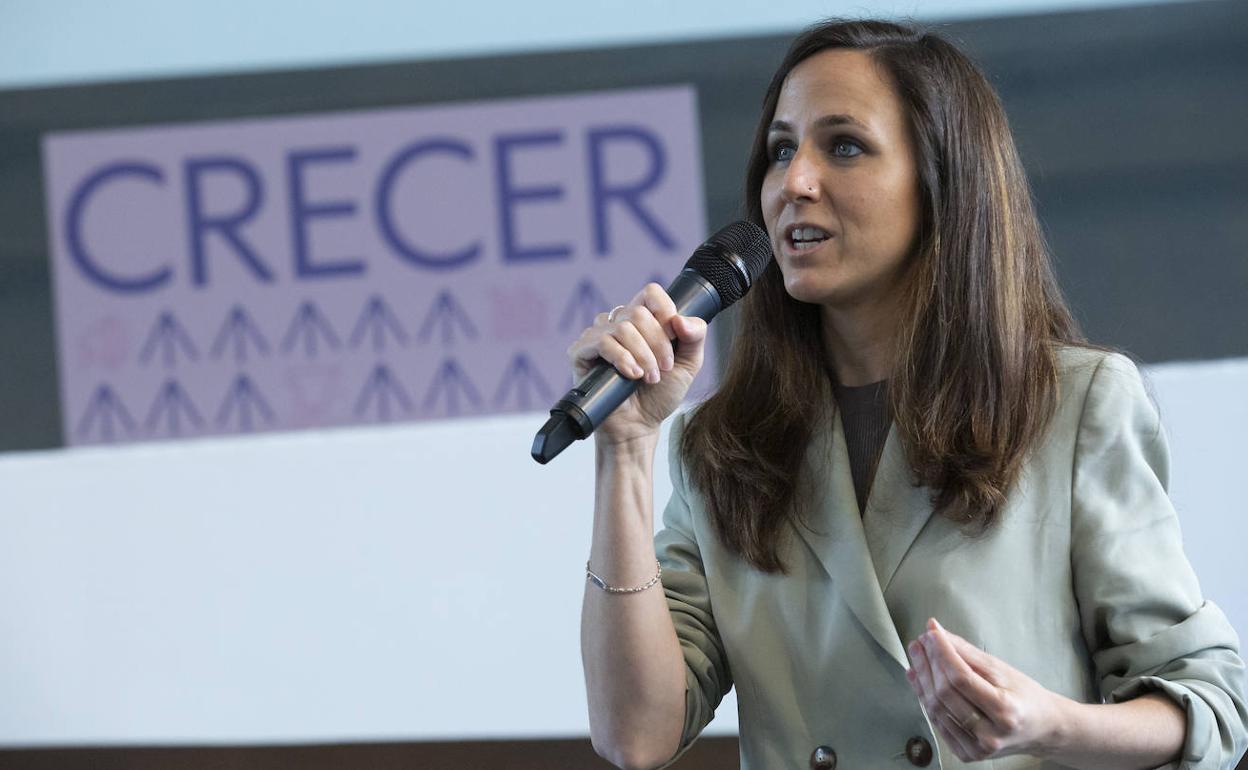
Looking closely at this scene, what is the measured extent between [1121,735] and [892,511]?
314mm

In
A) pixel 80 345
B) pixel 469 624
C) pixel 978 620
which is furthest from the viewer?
pixel 80 345

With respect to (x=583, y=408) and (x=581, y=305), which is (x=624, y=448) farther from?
(x=581, y=305)

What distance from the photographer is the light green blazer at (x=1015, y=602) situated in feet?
4.53

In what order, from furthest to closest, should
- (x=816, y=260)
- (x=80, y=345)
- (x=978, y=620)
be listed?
(x=80, y=345)
(x=816, y=260)
(x=978, y=620)

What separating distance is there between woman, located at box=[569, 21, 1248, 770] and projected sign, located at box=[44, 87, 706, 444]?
6.26 feet

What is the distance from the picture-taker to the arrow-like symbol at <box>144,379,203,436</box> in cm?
356

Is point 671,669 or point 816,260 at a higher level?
point 816,260

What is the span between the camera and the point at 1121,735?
1.29m

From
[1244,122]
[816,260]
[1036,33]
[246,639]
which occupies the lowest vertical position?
[246,639]

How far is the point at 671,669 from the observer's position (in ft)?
4.84

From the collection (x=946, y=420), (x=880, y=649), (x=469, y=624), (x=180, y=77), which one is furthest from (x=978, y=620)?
(x=180, y=77)

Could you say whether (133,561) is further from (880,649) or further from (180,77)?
(880,649)

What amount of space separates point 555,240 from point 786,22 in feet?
2.54

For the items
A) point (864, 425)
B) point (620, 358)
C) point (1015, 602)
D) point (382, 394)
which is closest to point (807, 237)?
point (864, 425)
